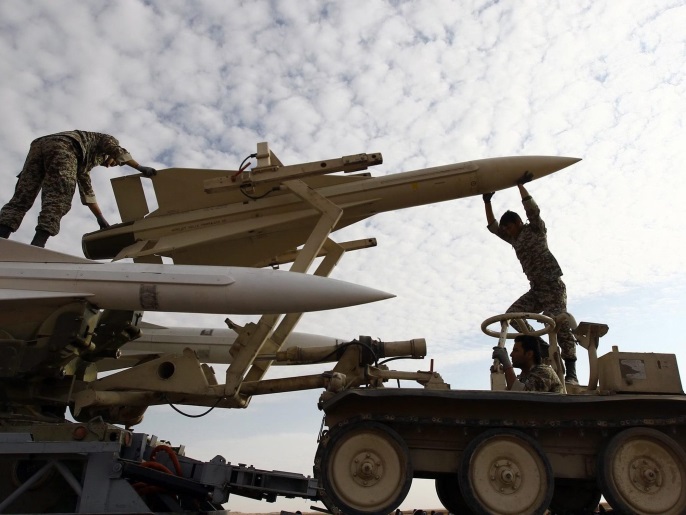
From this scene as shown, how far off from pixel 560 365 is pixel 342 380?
6.46ft

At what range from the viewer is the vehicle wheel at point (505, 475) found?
423cm

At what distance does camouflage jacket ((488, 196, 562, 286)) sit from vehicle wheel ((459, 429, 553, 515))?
2104 millimetres

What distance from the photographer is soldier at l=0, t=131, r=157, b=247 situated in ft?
20.6

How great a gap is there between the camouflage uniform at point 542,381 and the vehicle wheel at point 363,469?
47.3 inches

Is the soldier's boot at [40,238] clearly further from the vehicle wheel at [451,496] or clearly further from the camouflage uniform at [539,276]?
the camouflage uniform at [539,276]

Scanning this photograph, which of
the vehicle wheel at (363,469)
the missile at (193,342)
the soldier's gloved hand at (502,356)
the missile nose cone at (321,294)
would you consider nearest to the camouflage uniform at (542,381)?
the soldier's gloved hand at (502,356)

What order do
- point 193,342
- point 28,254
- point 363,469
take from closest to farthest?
point 363,469 → point 28,254 → point 193,342

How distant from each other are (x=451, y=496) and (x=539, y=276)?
2.30m

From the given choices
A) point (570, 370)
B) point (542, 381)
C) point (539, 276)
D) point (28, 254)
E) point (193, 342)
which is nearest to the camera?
point (542, 381)

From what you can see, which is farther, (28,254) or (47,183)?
(47,183)

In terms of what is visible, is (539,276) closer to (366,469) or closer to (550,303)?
(550,303)

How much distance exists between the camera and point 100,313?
5.87m

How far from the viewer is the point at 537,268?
6078 mm

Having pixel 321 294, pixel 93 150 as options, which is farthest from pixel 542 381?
pixel 93 150
